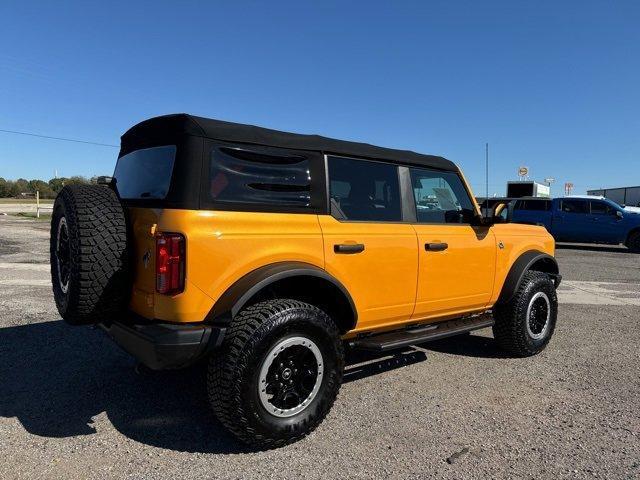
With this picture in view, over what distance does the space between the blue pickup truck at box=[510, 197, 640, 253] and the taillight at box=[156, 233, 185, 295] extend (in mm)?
15204

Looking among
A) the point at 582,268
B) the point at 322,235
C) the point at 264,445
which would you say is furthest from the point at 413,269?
the point at 582,268

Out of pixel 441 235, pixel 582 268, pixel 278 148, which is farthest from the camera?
pixel 582 268

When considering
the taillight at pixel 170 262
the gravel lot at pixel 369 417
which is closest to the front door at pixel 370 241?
the gravel lot at pixel 369 417

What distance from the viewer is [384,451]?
2.86 metres

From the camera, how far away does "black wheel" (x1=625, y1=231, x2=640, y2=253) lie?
15.7 metres

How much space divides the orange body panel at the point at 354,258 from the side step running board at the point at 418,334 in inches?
3.6

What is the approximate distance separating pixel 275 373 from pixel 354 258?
958 mm

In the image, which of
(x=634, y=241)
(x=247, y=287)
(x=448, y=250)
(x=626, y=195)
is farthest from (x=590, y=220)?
(x=626, y=195)

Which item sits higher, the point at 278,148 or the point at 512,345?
the point at 278,148

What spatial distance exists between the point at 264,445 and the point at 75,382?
1.94m

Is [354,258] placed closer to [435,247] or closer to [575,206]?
[435,247]

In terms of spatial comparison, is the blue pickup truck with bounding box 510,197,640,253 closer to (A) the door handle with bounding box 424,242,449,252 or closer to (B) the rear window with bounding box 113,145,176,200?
(A) the door handle with bounding box 424,242,449,252

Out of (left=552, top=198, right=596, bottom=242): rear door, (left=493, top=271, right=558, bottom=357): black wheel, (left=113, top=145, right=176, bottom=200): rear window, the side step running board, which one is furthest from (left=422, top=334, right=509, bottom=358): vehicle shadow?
(left=552, top=198, right=596, bottom=242): rear door

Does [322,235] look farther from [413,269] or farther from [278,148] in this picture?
[413,269]
